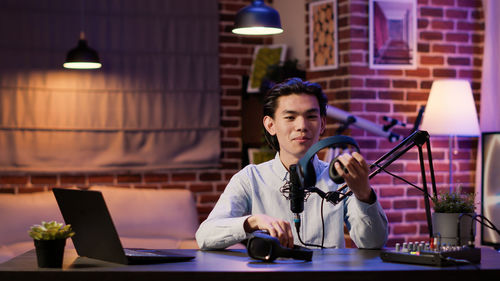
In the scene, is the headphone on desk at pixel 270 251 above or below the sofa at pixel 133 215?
above

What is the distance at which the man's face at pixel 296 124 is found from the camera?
2.30m

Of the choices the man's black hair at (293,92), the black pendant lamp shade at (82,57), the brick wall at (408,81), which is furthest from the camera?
the black pendant lamp shade at (82,57)

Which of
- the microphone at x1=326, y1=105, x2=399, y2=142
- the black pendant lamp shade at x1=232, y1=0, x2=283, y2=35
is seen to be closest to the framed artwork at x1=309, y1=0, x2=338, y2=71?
the microphone at x1=326, y1=105, x2=399, y2=142

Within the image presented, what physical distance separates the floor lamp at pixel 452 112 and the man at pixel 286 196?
64.1 inches

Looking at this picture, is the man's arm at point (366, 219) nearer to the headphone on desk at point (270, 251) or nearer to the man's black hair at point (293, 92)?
the headphone on desk at point (270, 251)

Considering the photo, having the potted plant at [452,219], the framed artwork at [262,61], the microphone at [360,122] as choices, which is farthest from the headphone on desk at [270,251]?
the framed artwork at [262,61]

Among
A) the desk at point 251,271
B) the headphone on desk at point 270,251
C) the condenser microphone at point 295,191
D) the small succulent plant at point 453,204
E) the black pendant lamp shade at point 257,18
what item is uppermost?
the black pendant lamp shade at point 257,18

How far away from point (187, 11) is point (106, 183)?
1.45 m

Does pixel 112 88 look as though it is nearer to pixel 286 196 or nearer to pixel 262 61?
pixel 262 61

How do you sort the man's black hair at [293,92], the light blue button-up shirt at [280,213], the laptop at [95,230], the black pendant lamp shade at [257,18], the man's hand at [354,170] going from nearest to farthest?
the laptop at [95,230]
the man's hand at [354,170]
the light blue button-up shirt at [280,213]
the man's black hair at [293,92]
the black pendant lamp shade at [257,18]

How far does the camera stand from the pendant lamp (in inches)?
177

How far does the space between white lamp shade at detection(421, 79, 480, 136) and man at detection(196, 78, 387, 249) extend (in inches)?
64.1

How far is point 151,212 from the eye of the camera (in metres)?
4.84
